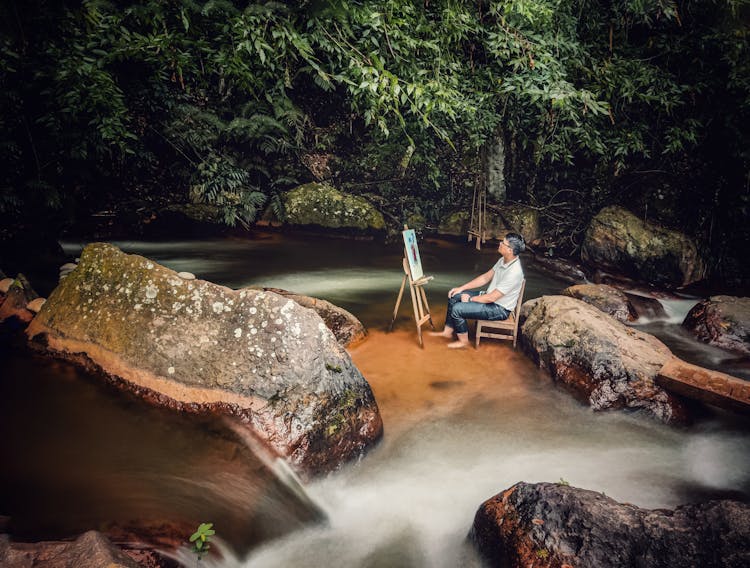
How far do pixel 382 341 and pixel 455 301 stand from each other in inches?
49.2

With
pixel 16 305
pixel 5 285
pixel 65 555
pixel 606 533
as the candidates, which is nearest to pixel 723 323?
pixel 606 533

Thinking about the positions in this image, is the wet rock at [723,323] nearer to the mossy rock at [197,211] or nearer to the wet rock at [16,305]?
the wet rock at [16,305]

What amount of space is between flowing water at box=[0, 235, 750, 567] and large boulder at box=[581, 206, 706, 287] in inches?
244

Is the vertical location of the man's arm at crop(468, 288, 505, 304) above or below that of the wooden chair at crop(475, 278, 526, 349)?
above

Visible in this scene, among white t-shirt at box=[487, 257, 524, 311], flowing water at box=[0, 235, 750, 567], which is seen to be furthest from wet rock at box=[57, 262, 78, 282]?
white t-shirt at box=[487, 257, 524, 311]

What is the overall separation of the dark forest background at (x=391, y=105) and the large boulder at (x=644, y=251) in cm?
78

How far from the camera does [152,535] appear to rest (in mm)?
2486

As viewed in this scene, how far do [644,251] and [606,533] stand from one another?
30.0 ft

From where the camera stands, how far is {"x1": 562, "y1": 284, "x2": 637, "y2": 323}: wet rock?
7029 mm

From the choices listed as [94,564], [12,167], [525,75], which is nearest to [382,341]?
[94,564]

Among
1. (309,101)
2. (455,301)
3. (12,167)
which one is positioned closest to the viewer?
(455,301)

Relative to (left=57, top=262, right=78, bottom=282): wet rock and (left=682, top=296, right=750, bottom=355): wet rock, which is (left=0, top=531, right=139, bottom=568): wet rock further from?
(left=682, top=296, right=750, bottom=355): wet rock

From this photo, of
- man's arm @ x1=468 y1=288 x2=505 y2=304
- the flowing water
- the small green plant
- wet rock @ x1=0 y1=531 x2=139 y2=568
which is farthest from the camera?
man's arm @ x1=468 y1=288 x2=505 y2=304

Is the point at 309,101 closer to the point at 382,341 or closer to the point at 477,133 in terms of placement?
the point at 477,133
